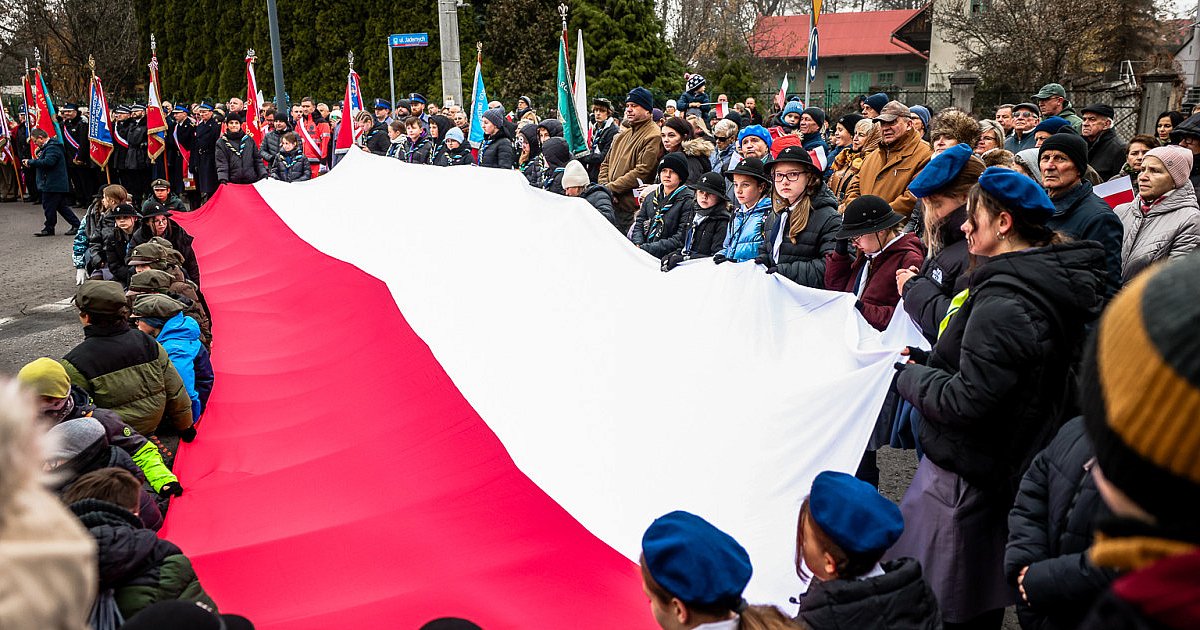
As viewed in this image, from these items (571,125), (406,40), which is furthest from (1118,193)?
(406,40)

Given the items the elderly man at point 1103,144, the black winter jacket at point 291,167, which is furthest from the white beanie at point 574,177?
the black winter jacket at point 291,167

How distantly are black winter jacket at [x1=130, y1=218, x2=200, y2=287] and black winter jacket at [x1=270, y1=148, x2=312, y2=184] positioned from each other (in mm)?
5566

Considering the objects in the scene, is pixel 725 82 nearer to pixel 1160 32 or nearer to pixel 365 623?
pixel 1160 32

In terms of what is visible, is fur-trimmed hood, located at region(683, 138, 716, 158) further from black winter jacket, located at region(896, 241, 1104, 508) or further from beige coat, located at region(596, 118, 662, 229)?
black winter jacket, located at region(896, 241, 1104, 508)

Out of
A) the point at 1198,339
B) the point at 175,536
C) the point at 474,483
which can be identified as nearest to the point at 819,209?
the point at 474,483

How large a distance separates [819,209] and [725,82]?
1704cm

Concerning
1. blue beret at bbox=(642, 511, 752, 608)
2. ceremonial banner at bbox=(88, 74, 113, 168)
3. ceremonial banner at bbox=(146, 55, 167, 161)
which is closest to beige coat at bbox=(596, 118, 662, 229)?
blue beret at bbox=(642, 511, 752, 608)

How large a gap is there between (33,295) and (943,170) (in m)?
11.6

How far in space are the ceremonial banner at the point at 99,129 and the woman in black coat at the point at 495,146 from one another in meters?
9.31

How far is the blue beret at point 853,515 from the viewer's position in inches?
101

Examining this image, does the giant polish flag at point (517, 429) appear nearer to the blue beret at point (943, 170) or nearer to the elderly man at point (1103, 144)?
the blue beret at point (943, 170)

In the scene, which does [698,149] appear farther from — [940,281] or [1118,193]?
[940,281]

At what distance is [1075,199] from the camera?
4.86 meters

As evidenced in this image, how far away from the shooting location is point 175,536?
13.7 ft
